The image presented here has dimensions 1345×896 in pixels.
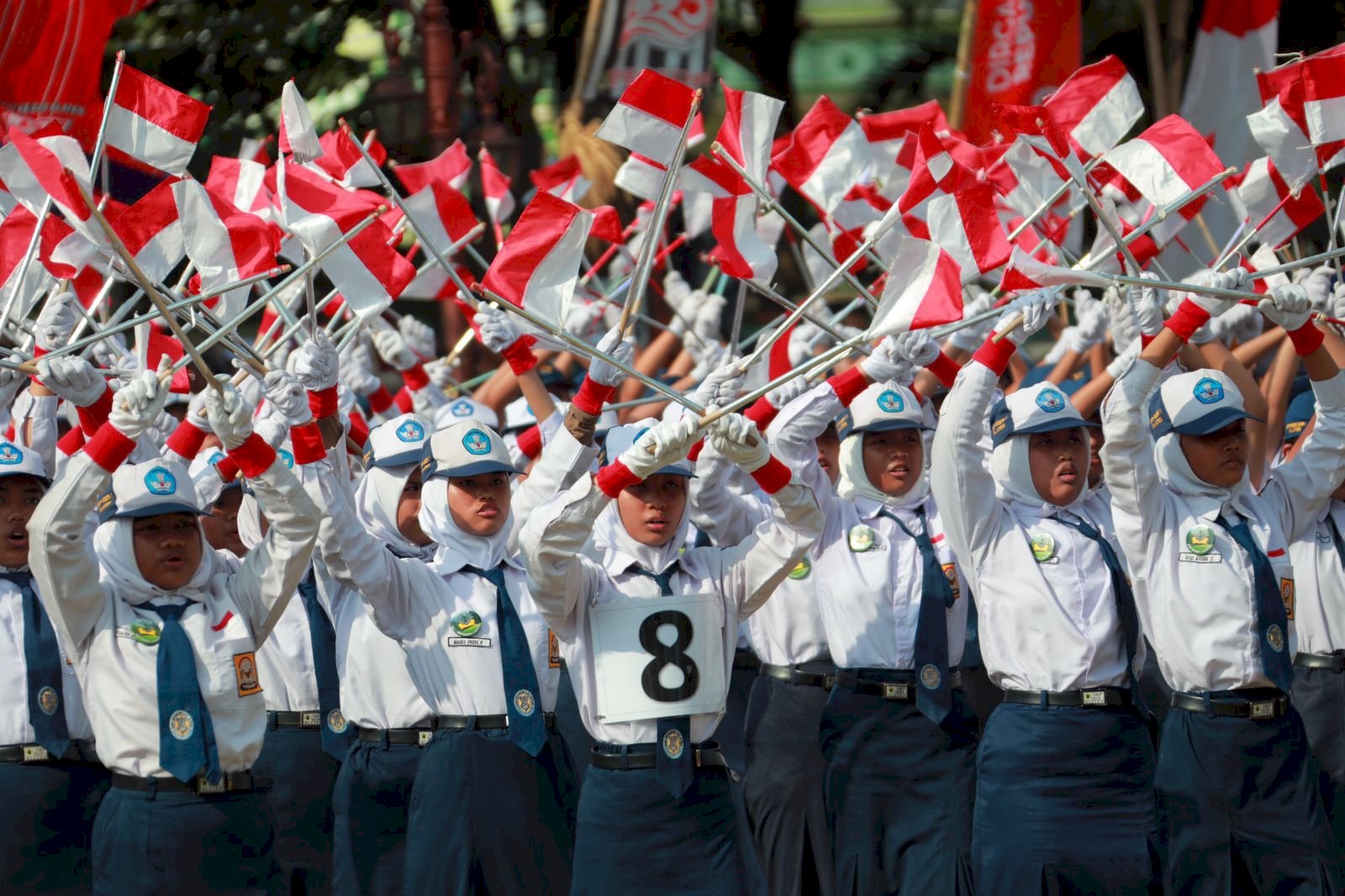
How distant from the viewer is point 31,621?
7.62 meters

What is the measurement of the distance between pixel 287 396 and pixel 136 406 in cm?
86

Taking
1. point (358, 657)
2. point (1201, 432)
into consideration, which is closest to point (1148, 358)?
point (1201, 432)

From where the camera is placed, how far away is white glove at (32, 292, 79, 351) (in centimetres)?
780

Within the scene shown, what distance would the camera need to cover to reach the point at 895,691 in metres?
8.09

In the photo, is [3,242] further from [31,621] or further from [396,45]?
[396,45]

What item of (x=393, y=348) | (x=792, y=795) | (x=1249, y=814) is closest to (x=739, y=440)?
(x=1249, y=814)

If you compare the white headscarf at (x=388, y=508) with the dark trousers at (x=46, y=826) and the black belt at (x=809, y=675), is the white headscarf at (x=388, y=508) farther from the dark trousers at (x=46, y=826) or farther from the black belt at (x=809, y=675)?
the black belt at (x=809, y=675)

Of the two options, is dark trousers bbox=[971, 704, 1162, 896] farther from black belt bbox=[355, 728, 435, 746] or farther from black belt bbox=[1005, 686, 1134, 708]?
black belt bbox=[355, 728, 435, 746]

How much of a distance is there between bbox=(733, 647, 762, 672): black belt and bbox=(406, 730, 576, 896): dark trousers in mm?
2029

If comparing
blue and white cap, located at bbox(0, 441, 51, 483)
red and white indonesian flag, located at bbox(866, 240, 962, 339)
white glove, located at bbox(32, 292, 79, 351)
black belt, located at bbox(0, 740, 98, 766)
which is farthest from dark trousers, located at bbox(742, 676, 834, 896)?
white glove, located at bbox(32, 292, 79, 351)

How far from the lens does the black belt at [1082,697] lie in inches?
285

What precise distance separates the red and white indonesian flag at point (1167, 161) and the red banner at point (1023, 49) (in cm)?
712

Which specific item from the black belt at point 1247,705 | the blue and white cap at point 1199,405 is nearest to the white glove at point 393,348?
the blue and white cap at point 1199,405

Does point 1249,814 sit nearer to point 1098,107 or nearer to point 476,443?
point 476,443
